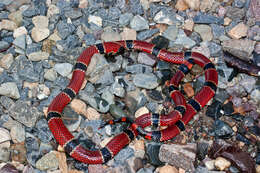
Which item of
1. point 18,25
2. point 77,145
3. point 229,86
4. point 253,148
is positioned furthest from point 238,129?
point 18,25

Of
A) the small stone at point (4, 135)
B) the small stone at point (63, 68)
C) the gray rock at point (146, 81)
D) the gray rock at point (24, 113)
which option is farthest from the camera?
the small stone at point (63, 68)

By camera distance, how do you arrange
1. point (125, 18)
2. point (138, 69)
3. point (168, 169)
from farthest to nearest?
1. point (125, 18)
2. point (138, 69)
3. point (168, 169)

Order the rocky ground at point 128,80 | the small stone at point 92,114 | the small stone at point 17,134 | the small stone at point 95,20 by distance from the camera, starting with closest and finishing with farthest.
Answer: the rocky ground at point 128,80 → the small stone at point 17,134 → the small stone at point 92,114 → the small stone at point 95,20

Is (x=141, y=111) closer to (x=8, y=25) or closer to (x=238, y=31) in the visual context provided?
(x=238, y=31)

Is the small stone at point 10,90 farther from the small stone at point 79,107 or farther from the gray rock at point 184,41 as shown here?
the gray rock at point 184,41

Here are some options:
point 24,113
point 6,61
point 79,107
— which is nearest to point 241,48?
point 79,107

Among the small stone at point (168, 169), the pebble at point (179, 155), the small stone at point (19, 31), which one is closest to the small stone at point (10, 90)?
the small stone at point (19, 31)

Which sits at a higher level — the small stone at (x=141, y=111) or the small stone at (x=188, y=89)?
the small stone at (x=188, y=89)

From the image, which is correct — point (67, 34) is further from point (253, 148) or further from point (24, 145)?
point (253, 148)
